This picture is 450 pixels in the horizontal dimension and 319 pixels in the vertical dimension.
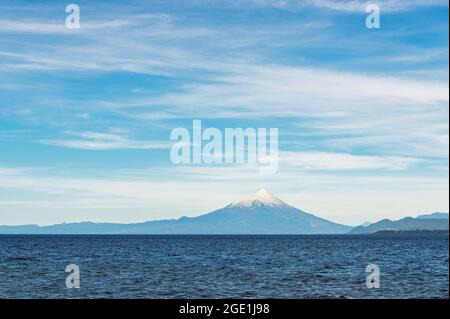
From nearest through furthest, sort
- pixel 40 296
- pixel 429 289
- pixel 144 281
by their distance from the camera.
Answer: pixel 40 296, pixel 429 289, pixel 144 281

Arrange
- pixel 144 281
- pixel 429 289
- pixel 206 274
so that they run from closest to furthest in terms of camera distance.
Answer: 1. pixel 429 289
2. pixel 144 281
3. pixel 206 274
